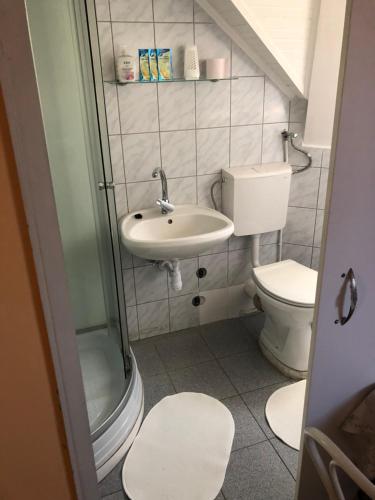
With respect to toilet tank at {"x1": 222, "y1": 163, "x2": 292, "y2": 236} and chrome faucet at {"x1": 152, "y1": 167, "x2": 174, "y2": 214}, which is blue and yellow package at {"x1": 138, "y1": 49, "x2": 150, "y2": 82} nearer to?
chrome faucet at {"x1": 152, "y1": 167, "x2": 174, "y2": 214}

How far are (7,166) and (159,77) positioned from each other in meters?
1.45

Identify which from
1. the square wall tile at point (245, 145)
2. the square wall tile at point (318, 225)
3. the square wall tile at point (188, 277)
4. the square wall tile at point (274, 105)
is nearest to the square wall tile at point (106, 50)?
the square wall tile at point (245, 145)

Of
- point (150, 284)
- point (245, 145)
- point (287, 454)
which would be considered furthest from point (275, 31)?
point (287, 454)

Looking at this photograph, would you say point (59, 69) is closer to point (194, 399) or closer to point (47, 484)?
point (47, 484)

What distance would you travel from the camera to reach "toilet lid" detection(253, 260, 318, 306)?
2009 millimetres

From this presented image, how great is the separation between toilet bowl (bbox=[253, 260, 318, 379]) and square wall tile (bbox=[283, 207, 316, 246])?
0.95 ft

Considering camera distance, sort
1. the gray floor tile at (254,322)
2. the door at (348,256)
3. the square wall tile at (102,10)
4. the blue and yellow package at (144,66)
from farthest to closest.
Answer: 1. the gray floor tile at (254,322)
2. the blue and yellow package at (144,66)
3. the square wall tile at (102,10)
4. the door at (348,256)

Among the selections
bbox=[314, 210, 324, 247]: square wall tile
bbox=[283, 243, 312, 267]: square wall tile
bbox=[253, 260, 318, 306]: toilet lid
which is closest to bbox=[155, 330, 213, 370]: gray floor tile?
bbox=[253, 260, 318, 306]: toilet lid

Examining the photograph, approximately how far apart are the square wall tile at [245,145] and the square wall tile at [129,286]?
2.82 ft

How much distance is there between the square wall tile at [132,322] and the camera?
243 cm

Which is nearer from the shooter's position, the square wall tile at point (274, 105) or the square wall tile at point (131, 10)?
the square wall tile at point (131, 10)

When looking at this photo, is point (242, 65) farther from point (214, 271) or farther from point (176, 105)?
point (214, 271)

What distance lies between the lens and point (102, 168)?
1.75 meters

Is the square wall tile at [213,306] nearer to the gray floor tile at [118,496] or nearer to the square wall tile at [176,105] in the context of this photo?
the square wall tile at [176,105]
